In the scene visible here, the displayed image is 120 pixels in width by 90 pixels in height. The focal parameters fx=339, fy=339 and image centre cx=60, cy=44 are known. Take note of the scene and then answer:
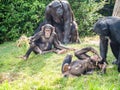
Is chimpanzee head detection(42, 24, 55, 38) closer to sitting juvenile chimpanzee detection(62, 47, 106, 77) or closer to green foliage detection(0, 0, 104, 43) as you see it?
sitting juvenile chimpanzee detection(62, 47, 106, 77)

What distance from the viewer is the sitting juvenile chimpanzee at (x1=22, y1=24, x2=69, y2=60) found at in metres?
8.48

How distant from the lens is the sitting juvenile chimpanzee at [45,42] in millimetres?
8484

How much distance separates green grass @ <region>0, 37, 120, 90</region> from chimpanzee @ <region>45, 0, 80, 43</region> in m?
1.60

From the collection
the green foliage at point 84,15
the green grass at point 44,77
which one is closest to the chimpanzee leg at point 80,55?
the green grass at point 44,77

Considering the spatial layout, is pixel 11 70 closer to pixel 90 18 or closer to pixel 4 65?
pixel 4 65

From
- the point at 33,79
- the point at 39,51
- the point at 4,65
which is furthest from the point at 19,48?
the point at 33,79

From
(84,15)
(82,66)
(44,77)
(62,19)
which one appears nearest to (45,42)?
(62,19)

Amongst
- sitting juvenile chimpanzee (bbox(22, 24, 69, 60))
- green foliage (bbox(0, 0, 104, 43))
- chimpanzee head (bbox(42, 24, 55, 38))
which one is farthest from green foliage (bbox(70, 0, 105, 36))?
chimpanzee head (bbox(42, 24, 55, 38))

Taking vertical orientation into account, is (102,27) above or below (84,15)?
above

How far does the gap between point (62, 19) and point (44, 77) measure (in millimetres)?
3944

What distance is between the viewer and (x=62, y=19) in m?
10.0

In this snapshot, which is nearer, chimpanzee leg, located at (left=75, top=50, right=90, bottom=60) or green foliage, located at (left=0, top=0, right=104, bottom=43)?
chimpanzee leg, located at (left=75, top=50, right=90, bottom=60)

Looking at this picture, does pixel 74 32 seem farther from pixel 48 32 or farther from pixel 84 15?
pixel 84 15

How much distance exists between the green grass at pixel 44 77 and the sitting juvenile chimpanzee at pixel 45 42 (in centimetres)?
23
